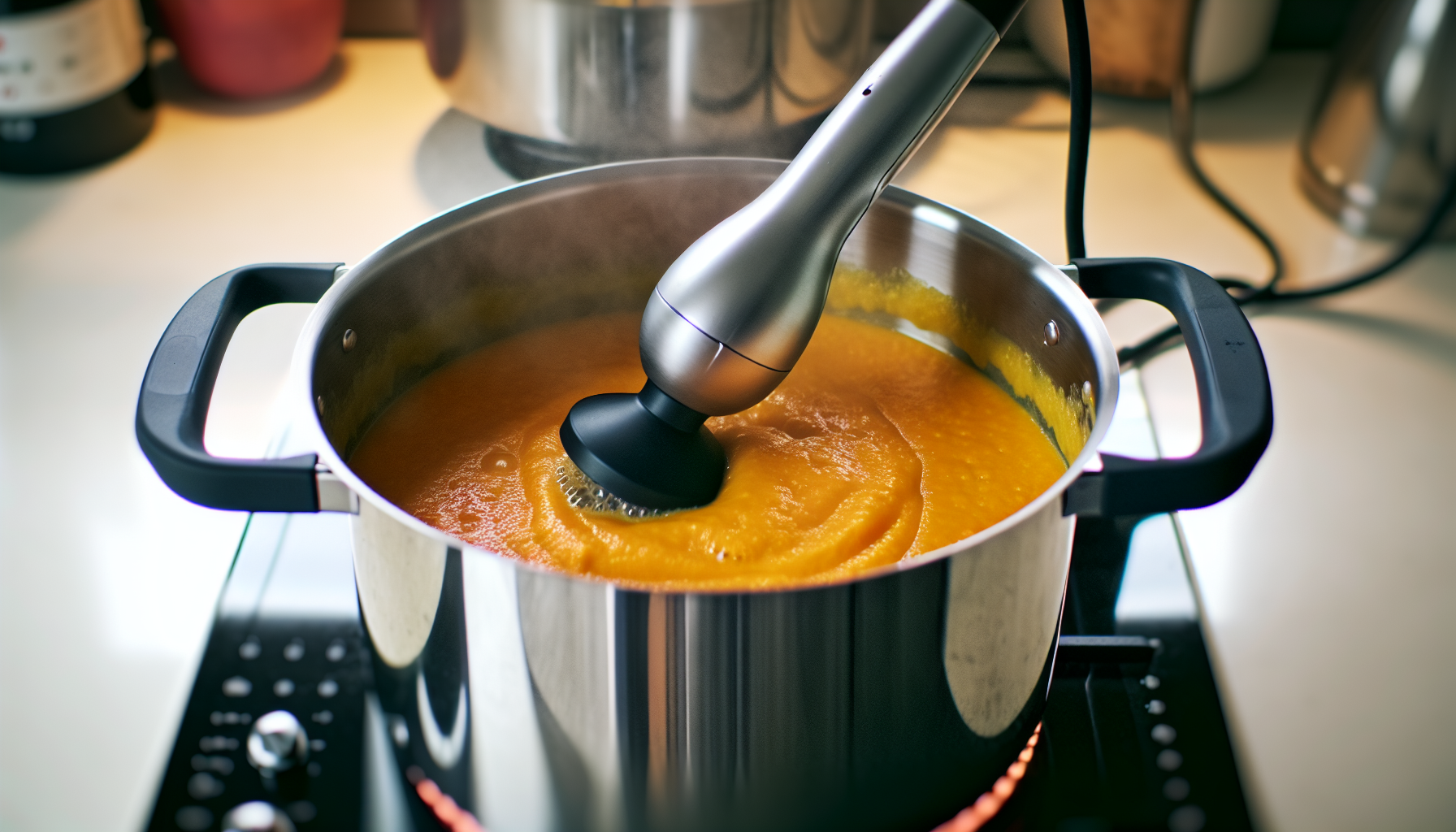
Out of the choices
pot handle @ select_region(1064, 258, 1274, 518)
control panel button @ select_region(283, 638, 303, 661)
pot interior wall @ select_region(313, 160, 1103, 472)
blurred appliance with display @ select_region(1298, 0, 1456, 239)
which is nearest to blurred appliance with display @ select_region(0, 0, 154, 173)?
pot interior wall @ select_region(313, 160, 1103, 472)

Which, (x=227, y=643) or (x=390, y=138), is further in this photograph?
(x=390, y=138)

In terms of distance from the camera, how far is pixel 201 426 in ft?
1.59

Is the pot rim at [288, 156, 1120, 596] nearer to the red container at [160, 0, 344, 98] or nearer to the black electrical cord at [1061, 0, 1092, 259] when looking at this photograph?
the black electrical cord at [1061, 0, 1092, 259]

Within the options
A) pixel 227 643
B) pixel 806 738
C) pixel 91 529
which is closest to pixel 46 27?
pixel 91 529

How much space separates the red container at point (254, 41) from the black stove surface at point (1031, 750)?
1.88ft

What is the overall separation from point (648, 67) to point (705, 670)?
0.56m

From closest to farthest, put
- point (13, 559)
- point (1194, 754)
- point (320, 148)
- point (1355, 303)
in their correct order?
point (1194, 754), point (13, 559), point (1355, 303), point (320, 148)

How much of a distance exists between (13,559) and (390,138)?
1.78 feet

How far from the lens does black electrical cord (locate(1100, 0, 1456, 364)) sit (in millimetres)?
855

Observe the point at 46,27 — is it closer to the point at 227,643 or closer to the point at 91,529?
the point at 91,529

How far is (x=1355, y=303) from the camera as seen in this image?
914mm

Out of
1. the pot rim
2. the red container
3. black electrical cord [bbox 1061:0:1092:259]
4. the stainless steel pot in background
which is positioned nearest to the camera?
the pot rim

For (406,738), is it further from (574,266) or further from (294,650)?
(574,266)

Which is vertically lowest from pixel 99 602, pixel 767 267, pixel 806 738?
pixel 99 602
